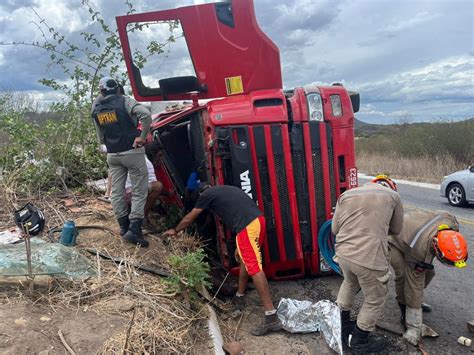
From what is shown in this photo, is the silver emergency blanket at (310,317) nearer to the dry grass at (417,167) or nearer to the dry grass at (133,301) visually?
the dry grass at (133,301)

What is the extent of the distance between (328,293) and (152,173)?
269 centimetres

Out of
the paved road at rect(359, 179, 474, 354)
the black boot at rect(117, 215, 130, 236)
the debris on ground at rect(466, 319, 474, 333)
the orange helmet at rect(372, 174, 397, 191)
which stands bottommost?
the paved road at rect(359, 179, 474, 354)

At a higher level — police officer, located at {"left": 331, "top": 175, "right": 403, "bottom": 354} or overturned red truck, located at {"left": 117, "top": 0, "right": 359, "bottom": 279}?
overturned red truck, located at {"left": 117, "top": 0, "right": 359, "bottom": 279}

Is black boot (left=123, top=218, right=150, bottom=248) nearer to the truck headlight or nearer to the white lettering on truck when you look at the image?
the white lettering on truck

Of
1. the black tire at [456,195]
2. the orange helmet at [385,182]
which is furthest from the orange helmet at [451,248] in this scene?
the black tire at [456,195]

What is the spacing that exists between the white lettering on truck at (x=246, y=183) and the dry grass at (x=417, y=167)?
49.2 feet

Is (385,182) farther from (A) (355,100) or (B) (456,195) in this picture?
(B) (456,195)

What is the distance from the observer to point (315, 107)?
4.95m

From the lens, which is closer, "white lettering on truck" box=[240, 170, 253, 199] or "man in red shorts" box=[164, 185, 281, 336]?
"man in red shorts" box=[164, 185, 281, 336]

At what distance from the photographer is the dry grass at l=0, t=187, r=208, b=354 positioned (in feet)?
11.0

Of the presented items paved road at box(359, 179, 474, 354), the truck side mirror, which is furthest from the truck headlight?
paved road at box(359, 179, 474, 354)

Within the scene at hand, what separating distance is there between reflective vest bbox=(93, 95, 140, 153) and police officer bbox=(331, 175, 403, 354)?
98.2 inches

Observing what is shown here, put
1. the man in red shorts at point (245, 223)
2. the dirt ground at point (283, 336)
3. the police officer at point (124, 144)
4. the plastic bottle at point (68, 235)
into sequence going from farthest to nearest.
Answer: the police officer at point (124, 144)
the plastic bottle at point (68, 235)
the man in red shorts at point (245, 223)
the dirt ground at point (283, 336)

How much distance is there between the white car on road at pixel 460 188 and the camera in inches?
434
